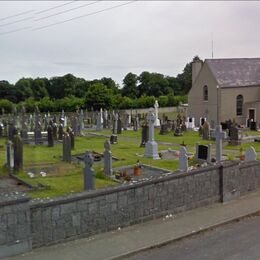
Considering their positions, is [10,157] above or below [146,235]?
above

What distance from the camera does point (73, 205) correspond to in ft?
28.1

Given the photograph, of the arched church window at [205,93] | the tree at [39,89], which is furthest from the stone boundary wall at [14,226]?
the tree at [39,89]

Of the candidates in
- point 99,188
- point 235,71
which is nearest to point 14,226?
point 99,188

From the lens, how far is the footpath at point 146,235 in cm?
795

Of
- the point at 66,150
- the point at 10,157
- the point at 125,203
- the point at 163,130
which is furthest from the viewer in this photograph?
the point at 163,130

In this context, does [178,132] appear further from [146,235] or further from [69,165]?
[146,235]

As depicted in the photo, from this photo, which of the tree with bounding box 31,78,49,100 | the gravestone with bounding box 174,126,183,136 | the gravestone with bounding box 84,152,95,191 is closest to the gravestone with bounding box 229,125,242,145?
the gravestone with bounding box 174,126,183,136

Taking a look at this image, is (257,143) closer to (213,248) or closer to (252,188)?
(252,188)

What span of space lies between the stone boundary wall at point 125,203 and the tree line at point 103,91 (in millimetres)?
58568

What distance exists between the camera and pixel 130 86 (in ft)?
325

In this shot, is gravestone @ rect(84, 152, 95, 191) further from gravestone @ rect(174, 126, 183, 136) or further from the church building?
the church building

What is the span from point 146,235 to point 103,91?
6164 cm

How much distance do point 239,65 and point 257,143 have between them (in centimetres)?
2519

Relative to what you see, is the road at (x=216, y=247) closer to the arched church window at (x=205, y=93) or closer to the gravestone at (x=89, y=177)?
the gravestone at (x=89, y=177)
